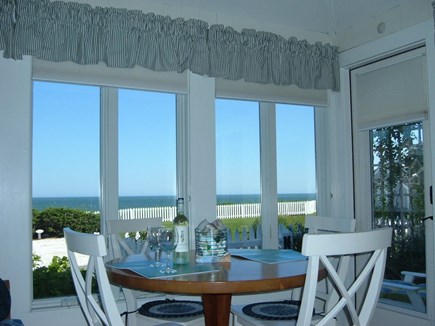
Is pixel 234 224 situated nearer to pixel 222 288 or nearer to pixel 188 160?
pixel 188 160

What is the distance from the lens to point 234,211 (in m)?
3.70

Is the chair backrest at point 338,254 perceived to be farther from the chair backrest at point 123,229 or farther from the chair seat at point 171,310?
the chair backrest at point 123,229

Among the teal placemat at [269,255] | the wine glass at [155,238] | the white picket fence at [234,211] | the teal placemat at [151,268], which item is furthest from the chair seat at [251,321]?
the white picket fence at [234,211]

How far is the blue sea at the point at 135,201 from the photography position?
3.10 meters

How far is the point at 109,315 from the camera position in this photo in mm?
1573

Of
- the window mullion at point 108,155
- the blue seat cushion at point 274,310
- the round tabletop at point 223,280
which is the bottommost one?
the blue seat cushion at point 274,310

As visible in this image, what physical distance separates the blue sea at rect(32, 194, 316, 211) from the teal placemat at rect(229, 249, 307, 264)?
3.64 ft

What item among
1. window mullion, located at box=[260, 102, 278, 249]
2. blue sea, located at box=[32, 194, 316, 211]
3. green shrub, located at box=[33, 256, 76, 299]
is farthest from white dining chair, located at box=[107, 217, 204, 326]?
window mullion, located at box=[260, 102, 278, 249]

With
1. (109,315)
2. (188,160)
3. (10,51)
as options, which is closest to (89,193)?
(188,160)

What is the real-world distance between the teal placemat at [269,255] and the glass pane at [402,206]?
1.45 meters

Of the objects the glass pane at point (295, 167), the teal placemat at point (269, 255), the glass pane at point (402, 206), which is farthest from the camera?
the glass pane at point (295, 167)

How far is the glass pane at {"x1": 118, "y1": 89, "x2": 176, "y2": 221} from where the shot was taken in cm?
327

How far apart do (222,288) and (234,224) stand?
2.11 m

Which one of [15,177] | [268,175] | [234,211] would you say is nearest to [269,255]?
[234,211]
